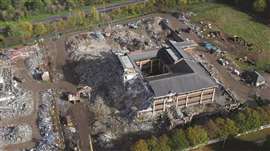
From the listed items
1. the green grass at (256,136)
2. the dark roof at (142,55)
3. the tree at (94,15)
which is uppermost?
the tree at (94,15)

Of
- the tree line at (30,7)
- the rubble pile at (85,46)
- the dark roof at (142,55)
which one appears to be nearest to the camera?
the dark roof at (142,55)

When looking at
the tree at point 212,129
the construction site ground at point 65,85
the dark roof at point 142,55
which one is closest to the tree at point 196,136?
the tree at point 212,129

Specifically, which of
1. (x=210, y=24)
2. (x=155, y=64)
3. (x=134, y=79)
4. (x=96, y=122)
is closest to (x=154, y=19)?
(x=210, y=24)

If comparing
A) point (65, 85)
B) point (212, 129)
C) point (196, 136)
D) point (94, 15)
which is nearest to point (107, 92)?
point (65, 85)

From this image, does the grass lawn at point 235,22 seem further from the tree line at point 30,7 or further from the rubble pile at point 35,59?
the rubble pile at point 35,59

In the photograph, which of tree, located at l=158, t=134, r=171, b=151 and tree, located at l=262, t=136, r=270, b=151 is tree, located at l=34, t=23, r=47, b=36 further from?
tree, located at l=262, t=136, r=270, b=151

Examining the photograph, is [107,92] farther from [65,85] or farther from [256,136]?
[256,136]

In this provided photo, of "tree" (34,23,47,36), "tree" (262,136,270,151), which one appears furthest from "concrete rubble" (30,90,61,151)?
"tree" (262,136,270,151)
